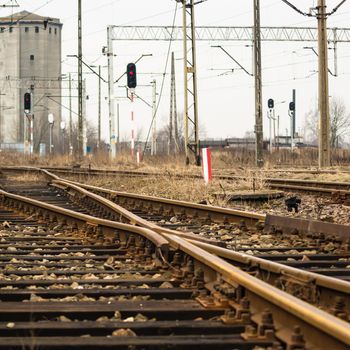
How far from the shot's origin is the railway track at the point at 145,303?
154 inches

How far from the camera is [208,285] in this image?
214 inches

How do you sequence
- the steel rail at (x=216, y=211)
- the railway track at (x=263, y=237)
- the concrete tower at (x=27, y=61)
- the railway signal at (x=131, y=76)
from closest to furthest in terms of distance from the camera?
the railway track at (x=263, y=237) < the steel rail at (x=216, y=211) < the railway signal at (x=131, y=76) < the concrete tower at (x=27, y=61)

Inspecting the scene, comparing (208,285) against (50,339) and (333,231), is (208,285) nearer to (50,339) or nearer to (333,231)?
(50,339)

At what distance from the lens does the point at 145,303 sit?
198 inches

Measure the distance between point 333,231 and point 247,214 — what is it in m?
1.79

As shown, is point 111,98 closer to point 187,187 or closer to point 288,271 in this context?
point 187,187

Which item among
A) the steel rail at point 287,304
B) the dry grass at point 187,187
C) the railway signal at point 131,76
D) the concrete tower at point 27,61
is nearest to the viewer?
the steel rail at point 287,304

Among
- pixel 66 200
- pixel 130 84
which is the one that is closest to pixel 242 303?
pixel 66 200

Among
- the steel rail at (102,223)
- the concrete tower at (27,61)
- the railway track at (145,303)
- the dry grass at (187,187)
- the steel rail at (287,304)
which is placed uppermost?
the concrete tower at (27,61)

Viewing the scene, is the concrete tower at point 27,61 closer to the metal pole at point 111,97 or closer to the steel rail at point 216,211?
the metal pole at point 111,97

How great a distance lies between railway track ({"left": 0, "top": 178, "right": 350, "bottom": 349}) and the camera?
391 centimetres

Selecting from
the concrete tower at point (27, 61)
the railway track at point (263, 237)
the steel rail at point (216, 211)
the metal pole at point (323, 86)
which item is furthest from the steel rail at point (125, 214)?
the concrete tower at point (27, 61)

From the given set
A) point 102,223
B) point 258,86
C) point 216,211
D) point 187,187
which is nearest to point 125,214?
point 102,223

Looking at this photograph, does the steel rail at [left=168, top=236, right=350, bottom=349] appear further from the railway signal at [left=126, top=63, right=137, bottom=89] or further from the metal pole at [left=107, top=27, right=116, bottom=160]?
the metal pole at [left=107, top=27, right=116, bottom=160]
